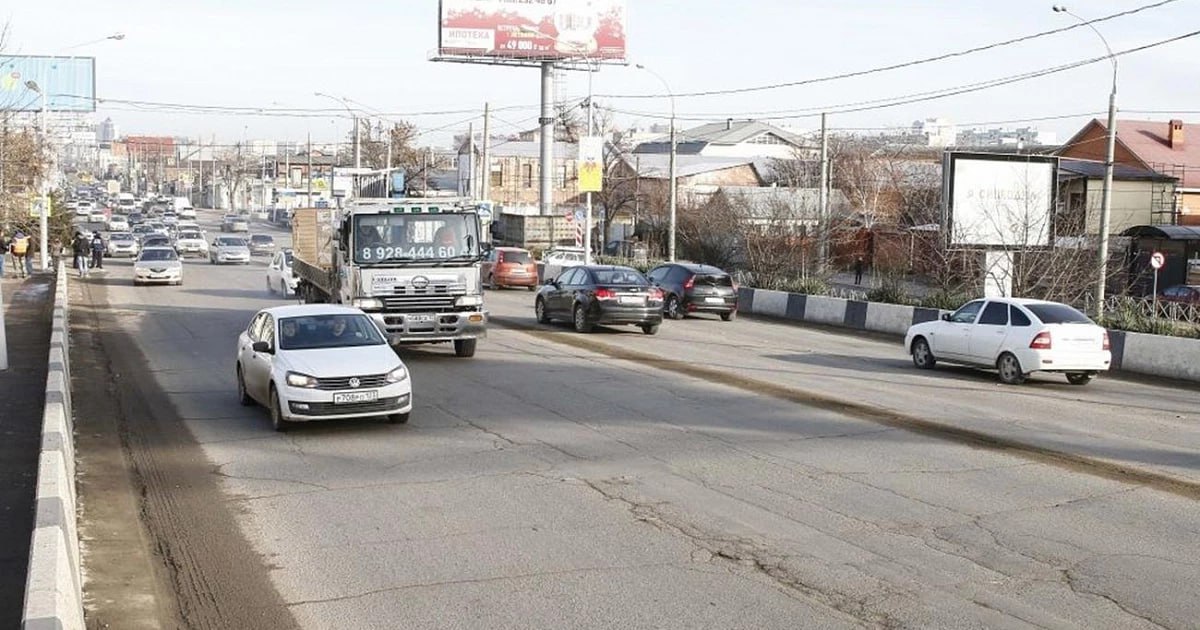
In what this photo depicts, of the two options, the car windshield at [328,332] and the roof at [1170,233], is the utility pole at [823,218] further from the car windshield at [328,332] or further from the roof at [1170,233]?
the car windshield at [328,332]

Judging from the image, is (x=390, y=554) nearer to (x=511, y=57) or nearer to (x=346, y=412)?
(x=346, y=412)

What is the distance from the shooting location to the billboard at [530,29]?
73.6 m

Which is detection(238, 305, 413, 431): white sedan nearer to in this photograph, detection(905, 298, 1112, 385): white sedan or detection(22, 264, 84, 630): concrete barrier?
detection(22, 264, 84, 630): concrete barrier

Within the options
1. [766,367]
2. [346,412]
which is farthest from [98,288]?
[346,412]

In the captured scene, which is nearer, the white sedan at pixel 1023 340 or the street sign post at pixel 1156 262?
the white sedan at pixel 1023 340

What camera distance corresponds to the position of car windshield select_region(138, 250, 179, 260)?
47.7 metres

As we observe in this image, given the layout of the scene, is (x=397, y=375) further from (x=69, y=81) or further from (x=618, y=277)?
(x=69, y=81)

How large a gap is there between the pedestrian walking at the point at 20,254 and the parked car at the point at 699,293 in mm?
27755

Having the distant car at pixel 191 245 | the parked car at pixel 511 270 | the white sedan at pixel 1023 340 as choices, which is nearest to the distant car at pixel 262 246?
the distant car at pixel 191 245

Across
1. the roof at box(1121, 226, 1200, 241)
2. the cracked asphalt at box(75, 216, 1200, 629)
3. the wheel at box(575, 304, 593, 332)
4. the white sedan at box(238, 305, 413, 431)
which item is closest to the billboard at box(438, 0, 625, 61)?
the roof at box(1121, 226, 1200, 241)

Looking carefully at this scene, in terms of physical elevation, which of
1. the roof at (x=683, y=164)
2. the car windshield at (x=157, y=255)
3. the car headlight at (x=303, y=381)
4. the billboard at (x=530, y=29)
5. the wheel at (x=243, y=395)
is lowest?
the wheel at (x=243, y=395)

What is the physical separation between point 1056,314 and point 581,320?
11540 millimetres

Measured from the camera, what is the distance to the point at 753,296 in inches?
1586

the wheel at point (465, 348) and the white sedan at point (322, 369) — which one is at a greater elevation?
the white sedan at point (322, 369)
